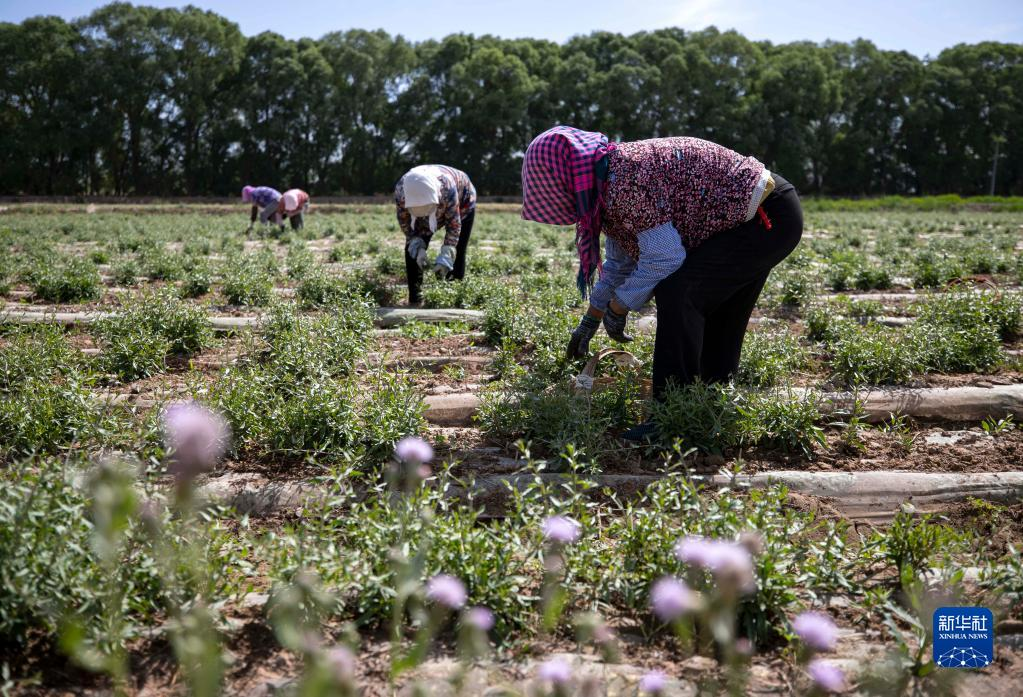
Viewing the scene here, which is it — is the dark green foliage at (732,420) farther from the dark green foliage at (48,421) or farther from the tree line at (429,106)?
the tree line at (429,106)

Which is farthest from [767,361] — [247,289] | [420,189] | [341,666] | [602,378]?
[247,289]

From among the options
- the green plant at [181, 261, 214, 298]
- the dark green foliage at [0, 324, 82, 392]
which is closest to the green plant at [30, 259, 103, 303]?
the green plant at [181, 261, 214, 298]

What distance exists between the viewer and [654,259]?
4.12m

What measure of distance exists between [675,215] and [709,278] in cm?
39

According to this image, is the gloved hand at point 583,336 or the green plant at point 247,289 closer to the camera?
the gloved hand at point 583,336

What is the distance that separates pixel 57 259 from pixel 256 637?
9.02 metres

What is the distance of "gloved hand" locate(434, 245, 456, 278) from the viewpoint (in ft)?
26.9

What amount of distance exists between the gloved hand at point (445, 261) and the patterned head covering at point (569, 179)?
3683 millimetres

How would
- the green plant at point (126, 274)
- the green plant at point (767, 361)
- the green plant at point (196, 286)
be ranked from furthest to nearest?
the green plant at point (126, 274)
the green plant at point (196, 286)
the green plant at point (767, 361)

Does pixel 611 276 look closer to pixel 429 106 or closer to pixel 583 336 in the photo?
pixel 583 336

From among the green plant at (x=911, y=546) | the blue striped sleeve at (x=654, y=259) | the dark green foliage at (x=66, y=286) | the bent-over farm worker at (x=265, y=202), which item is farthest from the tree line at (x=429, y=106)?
the green plant at (x=911, y=546)

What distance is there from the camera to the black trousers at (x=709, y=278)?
13.6 feet

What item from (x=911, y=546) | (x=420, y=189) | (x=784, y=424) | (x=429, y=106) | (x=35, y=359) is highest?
(x=429, y=106)

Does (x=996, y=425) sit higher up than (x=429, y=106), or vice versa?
(x=429, y=106)
